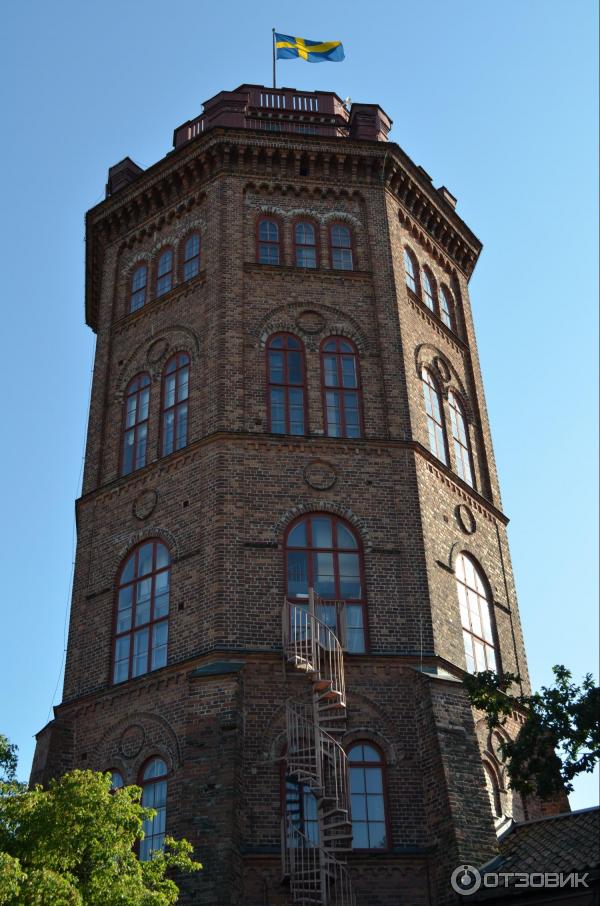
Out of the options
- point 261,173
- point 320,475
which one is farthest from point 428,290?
point 320,475

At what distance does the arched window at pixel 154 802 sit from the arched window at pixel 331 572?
14.1 feet

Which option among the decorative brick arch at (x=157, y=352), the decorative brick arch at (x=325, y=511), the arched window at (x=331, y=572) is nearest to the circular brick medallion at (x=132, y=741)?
the arched window at (x=331, y=572)

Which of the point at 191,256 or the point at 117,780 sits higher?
the point at 191,256

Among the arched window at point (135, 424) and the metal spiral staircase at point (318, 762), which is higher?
the arched window at point (135, 424)

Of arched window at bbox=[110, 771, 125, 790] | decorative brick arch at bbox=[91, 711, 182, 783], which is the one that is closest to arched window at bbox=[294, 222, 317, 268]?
decorative brick arch at bbox=[91, 711, 182, 783]

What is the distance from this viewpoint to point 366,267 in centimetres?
2827

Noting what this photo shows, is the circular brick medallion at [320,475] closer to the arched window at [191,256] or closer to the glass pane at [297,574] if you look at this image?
the glass pane at [297,574]

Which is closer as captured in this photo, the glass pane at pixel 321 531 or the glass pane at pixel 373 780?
the glass pane at pixel 373 780

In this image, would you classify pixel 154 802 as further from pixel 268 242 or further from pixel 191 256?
pixel 268 242

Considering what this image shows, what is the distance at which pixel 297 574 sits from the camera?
23.0 meters

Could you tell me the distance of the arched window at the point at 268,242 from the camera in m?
28.1

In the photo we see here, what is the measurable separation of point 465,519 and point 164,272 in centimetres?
1042

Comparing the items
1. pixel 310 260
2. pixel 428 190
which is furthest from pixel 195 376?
pixel 428 190

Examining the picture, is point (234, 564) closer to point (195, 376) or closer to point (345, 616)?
point (345, 616)
